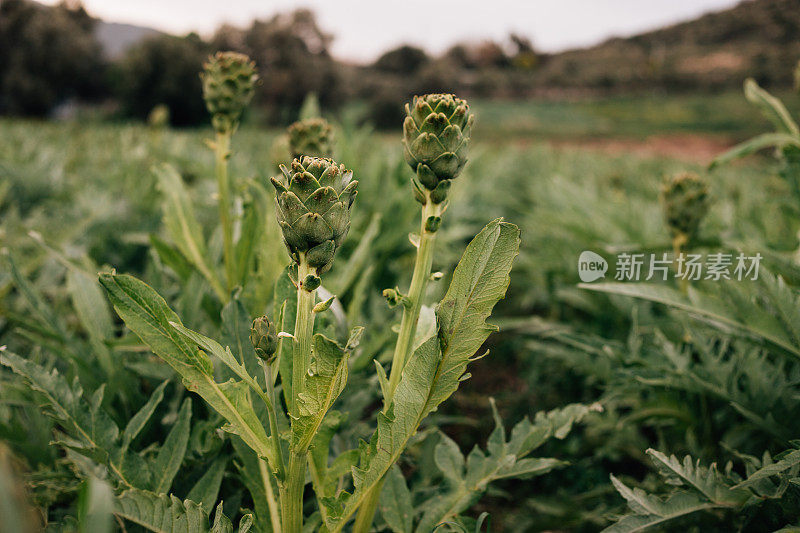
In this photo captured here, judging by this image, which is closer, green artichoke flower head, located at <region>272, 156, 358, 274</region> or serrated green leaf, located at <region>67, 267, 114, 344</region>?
Answer: green artichoke flower head, located at <region>272, 156, 358, 274</region>

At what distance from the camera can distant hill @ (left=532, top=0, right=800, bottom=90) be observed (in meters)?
22.0

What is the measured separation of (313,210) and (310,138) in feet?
2.73

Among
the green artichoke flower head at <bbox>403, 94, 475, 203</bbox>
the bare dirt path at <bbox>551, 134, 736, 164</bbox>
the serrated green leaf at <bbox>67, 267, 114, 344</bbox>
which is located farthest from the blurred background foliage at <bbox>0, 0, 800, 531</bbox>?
the bare dirt path at <bbox>551, 134, 736, 164</bbox>

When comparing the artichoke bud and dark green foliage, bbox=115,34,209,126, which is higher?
dark green foliage, bbox=115,34,209,126

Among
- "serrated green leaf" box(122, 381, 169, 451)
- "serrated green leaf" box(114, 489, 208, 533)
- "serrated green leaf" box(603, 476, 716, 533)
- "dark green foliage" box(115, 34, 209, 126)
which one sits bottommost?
"serrated green leaf" box(603, 476, 716, 533)

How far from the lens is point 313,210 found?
607 millimetres

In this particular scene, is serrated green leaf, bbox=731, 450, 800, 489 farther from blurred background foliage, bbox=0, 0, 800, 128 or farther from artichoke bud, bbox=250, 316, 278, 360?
blurred background foliage, bbox=0, 0, 800, 128

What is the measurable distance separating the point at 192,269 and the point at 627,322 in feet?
5.38

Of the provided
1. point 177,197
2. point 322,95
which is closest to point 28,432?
point 177,197

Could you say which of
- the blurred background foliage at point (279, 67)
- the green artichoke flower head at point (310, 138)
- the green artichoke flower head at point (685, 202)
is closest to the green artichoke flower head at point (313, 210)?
the green artichoke flower head at point (310, 138)

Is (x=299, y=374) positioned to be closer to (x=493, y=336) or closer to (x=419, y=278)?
(x=419, y=278)

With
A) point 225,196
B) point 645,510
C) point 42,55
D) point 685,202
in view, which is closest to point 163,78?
point 42,55

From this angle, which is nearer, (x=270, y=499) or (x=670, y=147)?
(x=270, y=499)

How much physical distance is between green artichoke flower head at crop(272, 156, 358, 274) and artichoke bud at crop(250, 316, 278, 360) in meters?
0.09
